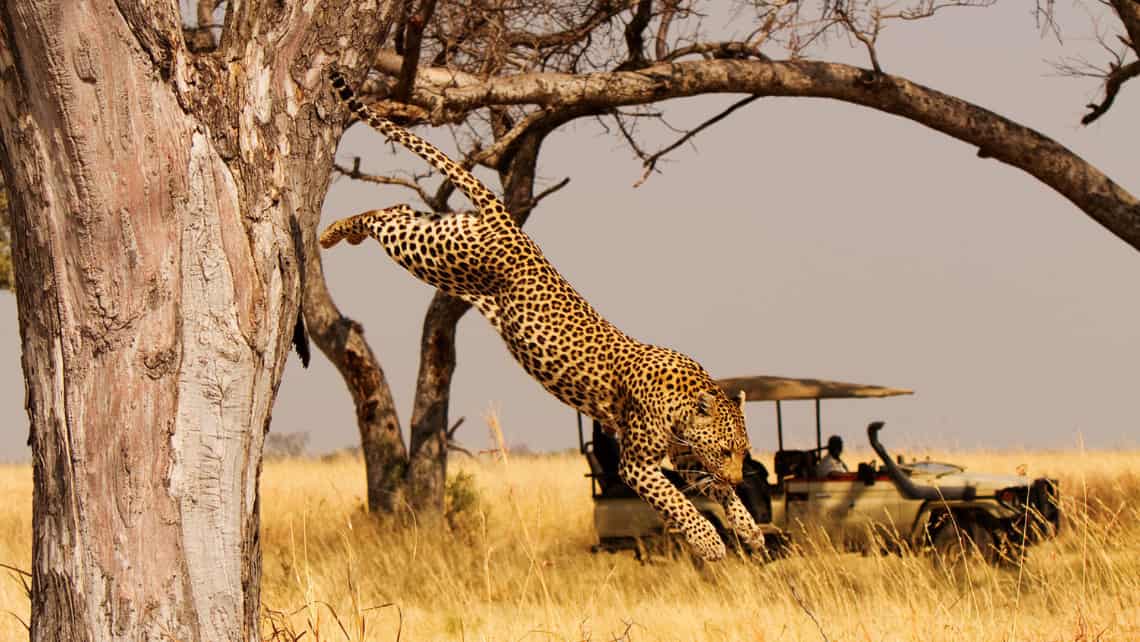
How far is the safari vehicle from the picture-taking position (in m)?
10.1

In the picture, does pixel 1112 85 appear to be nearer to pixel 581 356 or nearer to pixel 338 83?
pixel 581 356

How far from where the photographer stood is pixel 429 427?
41.5ft

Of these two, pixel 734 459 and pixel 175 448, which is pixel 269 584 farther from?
pixel 175 448

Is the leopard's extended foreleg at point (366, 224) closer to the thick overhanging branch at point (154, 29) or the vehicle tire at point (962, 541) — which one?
the thick overhanging branch at point (154, 29)

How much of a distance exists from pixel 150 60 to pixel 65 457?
1.29 m

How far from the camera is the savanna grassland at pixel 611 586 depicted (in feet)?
20.8

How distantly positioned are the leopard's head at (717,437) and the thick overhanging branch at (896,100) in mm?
2739

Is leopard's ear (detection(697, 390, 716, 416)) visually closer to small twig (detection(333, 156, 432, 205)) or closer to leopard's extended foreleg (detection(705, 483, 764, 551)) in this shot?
leopard's extended foreleg (detection(705, 483, 764, 551))

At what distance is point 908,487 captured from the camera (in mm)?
9859

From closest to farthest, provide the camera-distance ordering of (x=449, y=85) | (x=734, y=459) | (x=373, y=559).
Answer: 1. (x=734, y=459)
2. (x=449, y=85)
3. (x=373, y=559)

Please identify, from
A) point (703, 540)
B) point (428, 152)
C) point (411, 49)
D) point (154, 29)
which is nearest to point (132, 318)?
point (154, 29)

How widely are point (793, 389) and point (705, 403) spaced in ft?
6.36

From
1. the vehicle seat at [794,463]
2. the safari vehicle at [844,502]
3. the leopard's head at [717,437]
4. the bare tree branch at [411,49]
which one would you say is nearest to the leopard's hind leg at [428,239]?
the bare tree branch at [411,49]

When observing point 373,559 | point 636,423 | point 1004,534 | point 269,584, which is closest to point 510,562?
point 373,559
